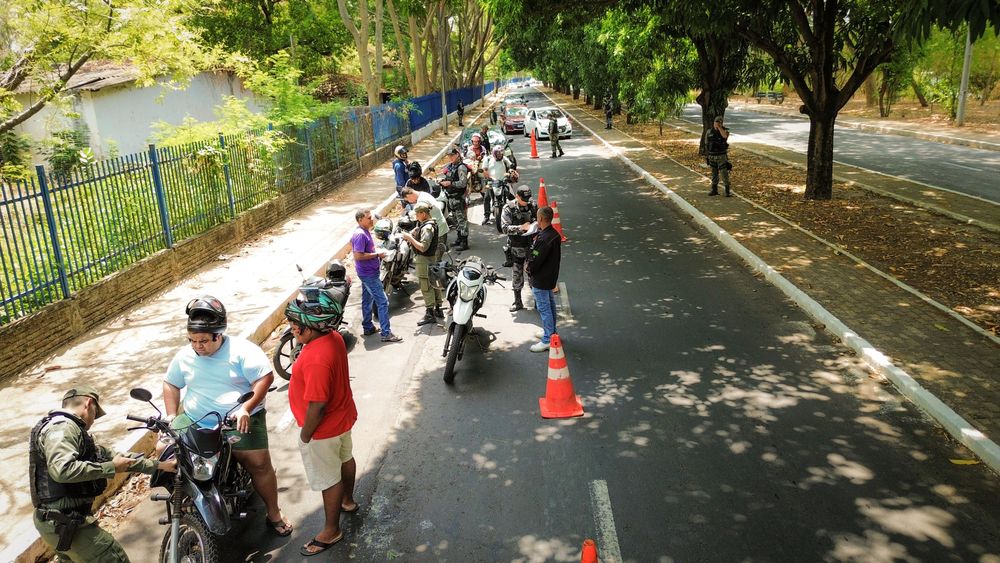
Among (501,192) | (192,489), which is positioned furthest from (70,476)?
(501,192)

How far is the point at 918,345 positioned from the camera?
24.1ft

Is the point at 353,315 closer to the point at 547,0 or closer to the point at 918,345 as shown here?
the point at 918,345

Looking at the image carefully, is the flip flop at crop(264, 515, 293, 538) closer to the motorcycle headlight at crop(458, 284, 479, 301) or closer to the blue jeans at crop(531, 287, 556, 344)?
the motorcycle headlight at crop(458, 284, 479, 301)

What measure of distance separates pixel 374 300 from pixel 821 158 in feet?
38.8

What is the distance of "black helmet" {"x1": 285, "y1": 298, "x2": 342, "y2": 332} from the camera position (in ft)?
13.8

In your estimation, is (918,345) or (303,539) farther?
(918,345)

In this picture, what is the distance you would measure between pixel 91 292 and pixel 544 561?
732 cm

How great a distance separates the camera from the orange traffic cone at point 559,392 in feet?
20.5

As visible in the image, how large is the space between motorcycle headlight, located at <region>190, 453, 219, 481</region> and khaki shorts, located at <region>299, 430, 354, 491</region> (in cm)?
56

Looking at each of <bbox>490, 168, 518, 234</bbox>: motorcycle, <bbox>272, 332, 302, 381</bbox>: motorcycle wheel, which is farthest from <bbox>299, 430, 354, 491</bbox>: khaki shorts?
<bbox>490, 168, 518, 234</bbox>: motorcycle

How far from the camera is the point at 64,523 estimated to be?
3633 millimetres

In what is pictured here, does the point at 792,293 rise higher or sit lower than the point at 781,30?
lower

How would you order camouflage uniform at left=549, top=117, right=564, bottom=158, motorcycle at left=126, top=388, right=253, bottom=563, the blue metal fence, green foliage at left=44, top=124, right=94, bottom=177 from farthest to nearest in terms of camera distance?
1. camouflage uniform at left=549, top=117, right=564, bottom=158
2. green foliage at left=44, top=124, right=94, bottom=177
3. the blue metal fence
4. motorcycle at left=126, top=388, right=253, bottom=563

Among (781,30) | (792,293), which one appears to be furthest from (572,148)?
(792,293)
